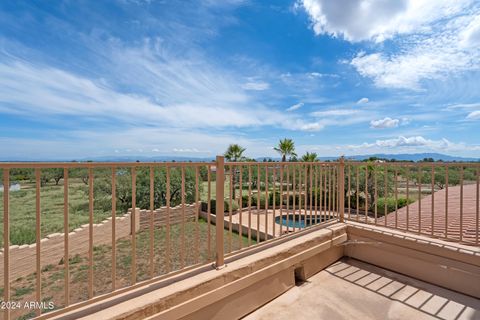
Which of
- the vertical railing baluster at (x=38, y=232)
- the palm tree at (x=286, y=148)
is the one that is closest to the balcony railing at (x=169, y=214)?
the vertical railing baluster at (x=38, y=232)

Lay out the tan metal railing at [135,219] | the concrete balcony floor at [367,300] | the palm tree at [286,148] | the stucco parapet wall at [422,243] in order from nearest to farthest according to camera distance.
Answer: the tan metal railing at [135,219] < the concrete balcony floor at [367,300] < the stucco parapet wall at [422,243] < the palm tree at [286,148]

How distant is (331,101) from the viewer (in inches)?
824

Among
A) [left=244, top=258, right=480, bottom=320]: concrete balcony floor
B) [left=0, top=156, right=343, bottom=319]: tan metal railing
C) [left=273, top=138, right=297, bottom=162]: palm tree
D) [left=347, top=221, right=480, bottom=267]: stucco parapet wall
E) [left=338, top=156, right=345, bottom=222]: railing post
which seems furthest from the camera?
[left=273, top=138, right=297, bottom=162]: palm tree

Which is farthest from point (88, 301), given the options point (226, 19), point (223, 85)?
point (223, 85)

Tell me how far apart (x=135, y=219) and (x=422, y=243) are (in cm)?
302

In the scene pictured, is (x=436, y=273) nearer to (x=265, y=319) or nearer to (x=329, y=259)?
(x=329, y=259)

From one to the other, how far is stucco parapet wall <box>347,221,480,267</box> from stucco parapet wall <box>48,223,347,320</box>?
1.29 ft

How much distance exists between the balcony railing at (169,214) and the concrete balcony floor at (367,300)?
586mm

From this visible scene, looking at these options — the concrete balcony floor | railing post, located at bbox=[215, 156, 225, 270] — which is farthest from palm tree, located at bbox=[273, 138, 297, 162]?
railing post, located at bbox=[215, 156, 225, 270]

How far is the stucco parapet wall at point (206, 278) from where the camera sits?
1.33 metres

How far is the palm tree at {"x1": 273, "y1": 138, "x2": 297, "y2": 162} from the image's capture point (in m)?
23.7

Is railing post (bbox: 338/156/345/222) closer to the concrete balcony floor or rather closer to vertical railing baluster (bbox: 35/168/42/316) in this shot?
the concrete balcony floor

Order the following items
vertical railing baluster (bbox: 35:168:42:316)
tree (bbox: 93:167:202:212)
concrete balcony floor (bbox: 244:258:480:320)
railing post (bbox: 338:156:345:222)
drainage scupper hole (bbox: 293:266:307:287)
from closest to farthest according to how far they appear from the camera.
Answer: vertical railing baluster (bbox: 35:168:42:316)
concrete balcony floor (bbox: 244:258:480:320)
drainage scupper hole (bbox: 293:266:307:287)
railing post (bbox: 338:156:345:222)
tree (bbox: 93:167:202:212)

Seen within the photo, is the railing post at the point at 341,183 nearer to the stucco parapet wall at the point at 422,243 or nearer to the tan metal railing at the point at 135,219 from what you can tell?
the tan metal railing at the point at 135,219
